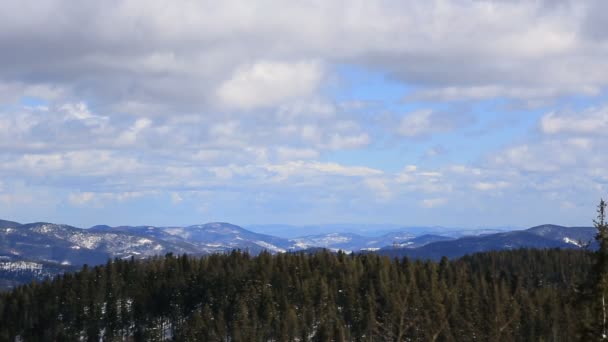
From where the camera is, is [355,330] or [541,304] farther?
[355,330]

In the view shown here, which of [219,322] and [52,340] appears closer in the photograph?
[219,322]

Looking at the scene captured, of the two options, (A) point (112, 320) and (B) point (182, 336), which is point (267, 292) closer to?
(B) point (182, 336)

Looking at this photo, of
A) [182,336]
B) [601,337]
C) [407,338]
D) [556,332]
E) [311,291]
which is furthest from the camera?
[311,291]

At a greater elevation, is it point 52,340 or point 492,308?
point 492,308

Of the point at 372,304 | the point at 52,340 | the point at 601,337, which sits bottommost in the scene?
the point at 52,340

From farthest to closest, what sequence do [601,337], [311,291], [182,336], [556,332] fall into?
[311,291]
[182,336]
[556,332]
[601,337]

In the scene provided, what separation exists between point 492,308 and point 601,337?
453 ft

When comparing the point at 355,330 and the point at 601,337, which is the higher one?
the point at 601,337

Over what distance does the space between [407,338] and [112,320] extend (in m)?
84.1

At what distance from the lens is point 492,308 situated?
164 m

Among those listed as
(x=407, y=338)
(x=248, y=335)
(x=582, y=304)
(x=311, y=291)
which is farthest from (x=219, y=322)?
(x=582, y=304)

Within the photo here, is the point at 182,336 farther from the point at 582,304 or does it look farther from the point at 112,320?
the point at 582,304

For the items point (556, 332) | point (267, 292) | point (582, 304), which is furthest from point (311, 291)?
point (582, 304)

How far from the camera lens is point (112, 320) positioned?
194625 mm
